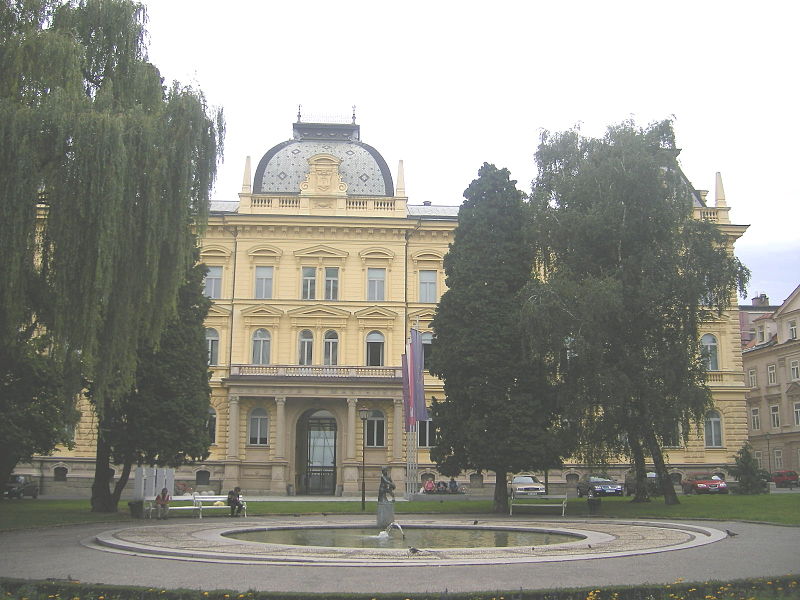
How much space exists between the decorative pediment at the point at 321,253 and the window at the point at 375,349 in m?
5.30

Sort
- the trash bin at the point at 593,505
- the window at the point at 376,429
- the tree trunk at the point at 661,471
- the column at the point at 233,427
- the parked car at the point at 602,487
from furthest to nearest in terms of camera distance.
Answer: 1. the window at the point at 376,429
2. the column at the point at 233,427
3. the parked car at the point at 602,487
4. the tree trunk at the point at 661,471
5. the trash bin at the point at 593,505

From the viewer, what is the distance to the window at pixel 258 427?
50719mm

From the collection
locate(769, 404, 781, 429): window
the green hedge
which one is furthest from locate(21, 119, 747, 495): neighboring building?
the green hedge

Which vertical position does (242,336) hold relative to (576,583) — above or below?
above

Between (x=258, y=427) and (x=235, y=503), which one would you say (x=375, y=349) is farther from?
(x=235, y=503)

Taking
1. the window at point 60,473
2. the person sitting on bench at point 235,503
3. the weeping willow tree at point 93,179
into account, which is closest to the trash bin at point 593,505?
the person sitting on bench at point 235,503

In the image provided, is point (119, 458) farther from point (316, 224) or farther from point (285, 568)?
point (316, 224)

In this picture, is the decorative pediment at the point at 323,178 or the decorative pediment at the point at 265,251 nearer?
the decorative pediment at the point at 265,251

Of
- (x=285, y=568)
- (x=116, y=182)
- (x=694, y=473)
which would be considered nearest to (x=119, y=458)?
(x=116, y=182)

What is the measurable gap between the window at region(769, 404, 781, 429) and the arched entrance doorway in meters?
38.4

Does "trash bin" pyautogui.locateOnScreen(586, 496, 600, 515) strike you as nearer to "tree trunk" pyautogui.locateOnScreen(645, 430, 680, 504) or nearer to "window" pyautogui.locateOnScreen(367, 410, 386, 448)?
"tree trunk" pyautogui.locateOnScreen(645, 430, 680, 504)

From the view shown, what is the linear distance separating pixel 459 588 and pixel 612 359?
2206 cm

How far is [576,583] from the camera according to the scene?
13102 millimetres

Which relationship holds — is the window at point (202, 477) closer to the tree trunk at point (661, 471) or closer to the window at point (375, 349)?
the window at point (375, 349)
